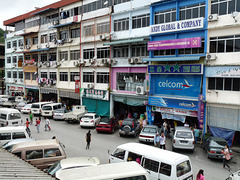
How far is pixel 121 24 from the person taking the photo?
27594 mm

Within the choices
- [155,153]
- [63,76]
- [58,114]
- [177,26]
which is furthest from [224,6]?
[63,76]

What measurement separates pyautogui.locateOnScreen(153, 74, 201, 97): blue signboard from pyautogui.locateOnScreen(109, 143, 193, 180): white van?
11588 mm

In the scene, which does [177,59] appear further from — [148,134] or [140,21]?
[148,134]

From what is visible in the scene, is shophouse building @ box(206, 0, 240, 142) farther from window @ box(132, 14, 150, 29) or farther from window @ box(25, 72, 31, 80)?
window @ box(25, 72, 31, 80)

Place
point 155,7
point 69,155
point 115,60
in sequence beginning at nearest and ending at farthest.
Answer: point 69,155, point 155,7, point 115,60

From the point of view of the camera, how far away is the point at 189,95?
70.2ft

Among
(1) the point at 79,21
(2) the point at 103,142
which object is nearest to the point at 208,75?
(2) the point at 103,142

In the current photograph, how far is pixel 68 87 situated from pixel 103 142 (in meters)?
17.9

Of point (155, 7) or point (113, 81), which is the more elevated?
point (155, 7)

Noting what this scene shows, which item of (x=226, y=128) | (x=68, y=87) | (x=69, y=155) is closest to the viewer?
(x=69, y=155)

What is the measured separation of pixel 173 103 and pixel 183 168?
12434 millimetres

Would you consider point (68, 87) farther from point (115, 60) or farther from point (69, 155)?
point (69, 155)

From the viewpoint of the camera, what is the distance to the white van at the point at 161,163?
9.76 m

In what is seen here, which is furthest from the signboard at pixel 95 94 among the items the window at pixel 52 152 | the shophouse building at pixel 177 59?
the window at pixel 52 152
